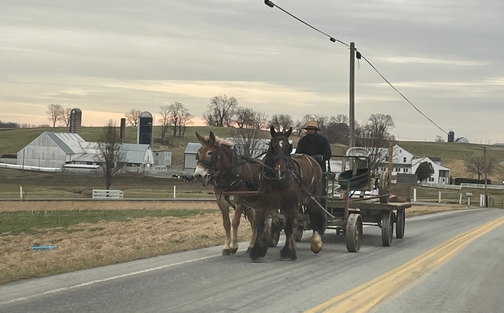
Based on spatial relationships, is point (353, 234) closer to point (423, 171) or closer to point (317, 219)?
point (317, 219)

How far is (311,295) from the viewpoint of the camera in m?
9.12

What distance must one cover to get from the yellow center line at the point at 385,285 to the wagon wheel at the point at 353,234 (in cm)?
137

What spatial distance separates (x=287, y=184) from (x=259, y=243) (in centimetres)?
122

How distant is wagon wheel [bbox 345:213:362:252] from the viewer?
1453cm

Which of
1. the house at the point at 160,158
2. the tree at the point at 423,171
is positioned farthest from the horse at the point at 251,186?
the house at the point at 160,158

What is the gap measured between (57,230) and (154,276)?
16.8 meters

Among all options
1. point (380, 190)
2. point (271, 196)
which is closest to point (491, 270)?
point (271, 196)

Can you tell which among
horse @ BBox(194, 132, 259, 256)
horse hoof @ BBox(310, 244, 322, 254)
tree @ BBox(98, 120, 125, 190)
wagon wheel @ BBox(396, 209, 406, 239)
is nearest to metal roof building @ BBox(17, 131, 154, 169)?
tree @ BBox(98, 120, 125, 190)

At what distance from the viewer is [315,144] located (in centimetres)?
1473

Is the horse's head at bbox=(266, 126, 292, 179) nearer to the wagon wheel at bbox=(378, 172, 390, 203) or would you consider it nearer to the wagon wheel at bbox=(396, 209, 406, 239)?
the wagon wheel at bbox=(378, 172, 390, 203)

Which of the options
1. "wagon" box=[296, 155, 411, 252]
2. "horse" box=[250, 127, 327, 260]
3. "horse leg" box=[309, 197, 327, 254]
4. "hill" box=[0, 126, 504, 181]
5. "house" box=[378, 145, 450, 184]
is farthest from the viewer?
"hill" box=[0, 126, 504, 181]

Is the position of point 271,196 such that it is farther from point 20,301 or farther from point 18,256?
point 18,256

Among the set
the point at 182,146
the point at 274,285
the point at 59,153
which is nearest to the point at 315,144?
the point at 274,285

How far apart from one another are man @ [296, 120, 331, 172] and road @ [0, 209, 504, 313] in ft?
6.92
